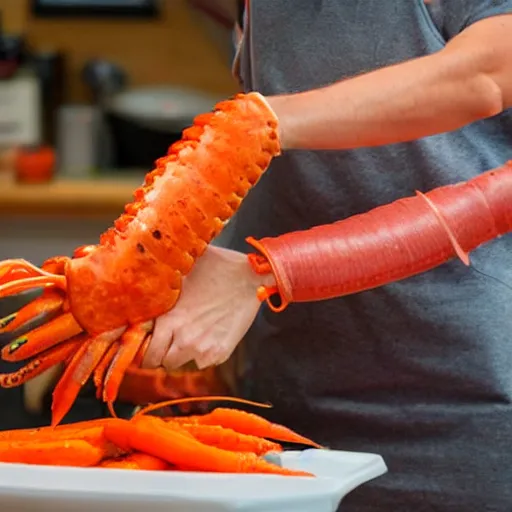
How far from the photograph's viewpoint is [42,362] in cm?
60

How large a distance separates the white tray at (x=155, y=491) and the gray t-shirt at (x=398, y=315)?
360 mm

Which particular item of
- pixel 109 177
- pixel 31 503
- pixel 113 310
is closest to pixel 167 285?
pixel 113 310

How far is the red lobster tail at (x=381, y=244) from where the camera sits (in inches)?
23.9

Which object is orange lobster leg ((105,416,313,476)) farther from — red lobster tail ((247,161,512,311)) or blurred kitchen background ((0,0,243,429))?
blurred kitchen background ((0,0,243,429))

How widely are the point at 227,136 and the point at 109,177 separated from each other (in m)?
1.45

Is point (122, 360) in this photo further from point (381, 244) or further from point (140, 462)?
point (381, 244)

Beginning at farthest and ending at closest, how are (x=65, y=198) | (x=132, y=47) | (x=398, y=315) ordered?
(x=132, y=47) → (x=65, y=198) → (x=398, y=315)

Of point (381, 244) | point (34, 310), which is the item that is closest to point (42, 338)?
point (34, 310)

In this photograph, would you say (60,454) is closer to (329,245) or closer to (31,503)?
(31,503)

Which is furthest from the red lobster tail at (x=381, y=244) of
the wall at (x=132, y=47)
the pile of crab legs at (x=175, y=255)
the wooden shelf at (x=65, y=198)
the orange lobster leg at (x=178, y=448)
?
the wall at (x=132, y=47)

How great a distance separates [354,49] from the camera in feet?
2.70

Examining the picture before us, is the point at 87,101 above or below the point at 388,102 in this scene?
below

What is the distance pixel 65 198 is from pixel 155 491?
1.48 metres

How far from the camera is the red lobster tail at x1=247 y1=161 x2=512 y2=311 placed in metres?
0.61
